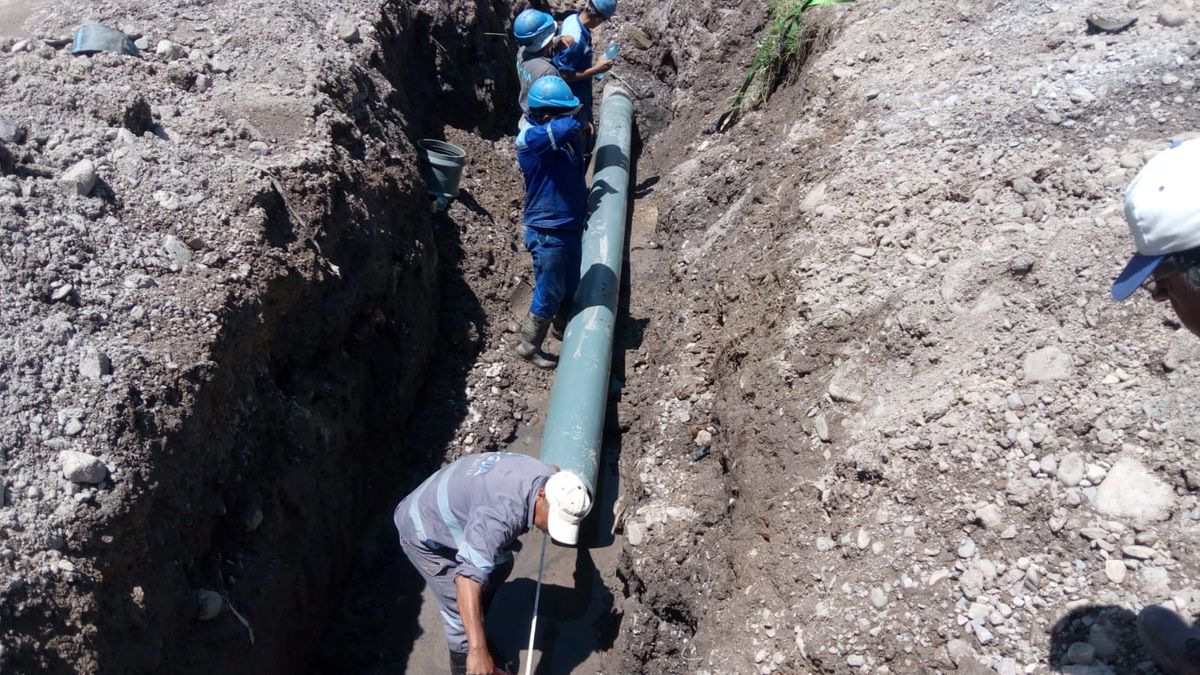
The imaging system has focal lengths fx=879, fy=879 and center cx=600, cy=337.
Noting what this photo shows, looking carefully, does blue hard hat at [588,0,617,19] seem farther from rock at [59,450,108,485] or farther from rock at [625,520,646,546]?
rock at [59,450,108,485]

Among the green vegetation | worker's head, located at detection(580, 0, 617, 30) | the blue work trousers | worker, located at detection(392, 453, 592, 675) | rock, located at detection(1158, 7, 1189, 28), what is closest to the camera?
worker, located at detection(392, 453, 592, 675)

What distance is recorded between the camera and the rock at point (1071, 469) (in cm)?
330

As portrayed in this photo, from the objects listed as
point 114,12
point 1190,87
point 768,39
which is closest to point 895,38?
point 768,39

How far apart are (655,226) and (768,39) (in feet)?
5.80

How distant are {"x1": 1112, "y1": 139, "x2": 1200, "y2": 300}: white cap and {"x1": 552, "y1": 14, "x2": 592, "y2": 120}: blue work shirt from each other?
5485mm

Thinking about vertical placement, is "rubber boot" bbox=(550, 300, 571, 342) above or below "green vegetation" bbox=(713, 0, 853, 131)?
below

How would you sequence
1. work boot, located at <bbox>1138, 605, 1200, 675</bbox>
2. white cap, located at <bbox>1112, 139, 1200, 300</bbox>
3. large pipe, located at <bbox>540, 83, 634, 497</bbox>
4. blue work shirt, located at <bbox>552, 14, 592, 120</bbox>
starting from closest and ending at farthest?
white cap, located at <bbox>1112, 139, 1200, 300</bbox> < work boot, located at <bbox>1138, 605, 1200, 675</bbox> < large pipe, located at <bbox>540, 83, 634, 497</bbox> < blue work shirt, located at <bbox>552, 14, 592, 120</bbox>

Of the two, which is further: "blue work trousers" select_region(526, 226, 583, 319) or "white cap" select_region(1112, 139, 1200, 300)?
"blue work trousers" select_region(526, 226, 583, 319)

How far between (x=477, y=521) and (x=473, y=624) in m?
0.41

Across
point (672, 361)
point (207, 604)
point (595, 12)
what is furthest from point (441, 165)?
point (207, 604)

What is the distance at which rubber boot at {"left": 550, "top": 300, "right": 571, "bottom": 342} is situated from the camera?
6332 mm

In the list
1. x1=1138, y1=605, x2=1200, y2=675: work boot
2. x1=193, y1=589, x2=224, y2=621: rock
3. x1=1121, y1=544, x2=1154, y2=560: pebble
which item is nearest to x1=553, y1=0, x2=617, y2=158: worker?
x1=193, y1=589, x2=224, y2=621: rock

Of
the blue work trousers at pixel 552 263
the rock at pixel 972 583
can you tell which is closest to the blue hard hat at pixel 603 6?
the blue work trousers at pixel 552 263

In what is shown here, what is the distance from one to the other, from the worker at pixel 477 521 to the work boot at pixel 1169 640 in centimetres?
196
